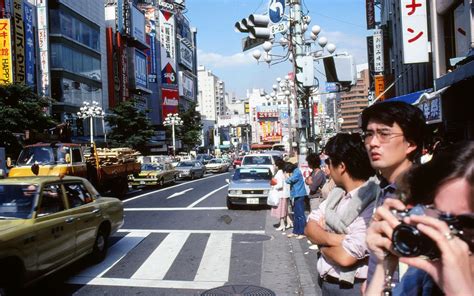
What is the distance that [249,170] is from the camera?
15906 mm

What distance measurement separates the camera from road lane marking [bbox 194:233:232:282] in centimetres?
→ 661

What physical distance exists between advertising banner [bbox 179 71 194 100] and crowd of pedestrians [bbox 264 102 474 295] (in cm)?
9859

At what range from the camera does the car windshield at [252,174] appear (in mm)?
15429

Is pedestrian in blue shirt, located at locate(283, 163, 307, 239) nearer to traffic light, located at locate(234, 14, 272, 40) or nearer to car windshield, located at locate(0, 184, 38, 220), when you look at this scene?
traffic light, located at locate(234, 14, 272, 40)

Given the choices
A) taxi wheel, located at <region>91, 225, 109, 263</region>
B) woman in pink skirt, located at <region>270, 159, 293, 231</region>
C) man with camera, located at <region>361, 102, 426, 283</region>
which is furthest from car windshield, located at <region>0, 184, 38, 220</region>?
woman in pink skirt, located at <region>270, 159, 293, 231</region>

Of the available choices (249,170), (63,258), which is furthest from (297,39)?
(63,258)

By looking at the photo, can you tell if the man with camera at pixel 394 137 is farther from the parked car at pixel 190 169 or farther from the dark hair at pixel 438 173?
the parked car at pixel 190 169

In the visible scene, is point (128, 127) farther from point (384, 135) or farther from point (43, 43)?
point (384, 135)

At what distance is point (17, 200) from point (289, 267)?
14.2ft

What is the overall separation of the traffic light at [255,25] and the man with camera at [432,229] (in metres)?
7.84

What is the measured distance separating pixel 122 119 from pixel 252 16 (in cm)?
3730

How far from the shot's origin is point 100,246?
7.63 meters

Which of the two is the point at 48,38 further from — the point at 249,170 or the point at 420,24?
the point at 420,24

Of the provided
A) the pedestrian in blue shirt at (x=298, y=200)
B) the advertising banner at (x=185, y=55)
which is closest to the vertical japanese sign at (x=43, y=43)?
the pedestrian in blue shirt at (x=298, y=200)
